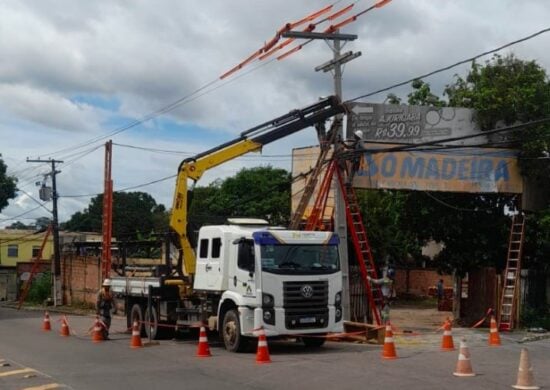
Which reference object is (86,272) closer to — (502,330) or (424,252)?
(424,252)

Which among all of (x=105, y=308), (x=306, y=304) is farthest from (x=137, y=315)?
(x=306, y=304)

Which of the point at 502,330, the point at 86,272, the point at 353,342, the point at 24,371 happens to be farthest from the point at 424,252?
the point at 24,371

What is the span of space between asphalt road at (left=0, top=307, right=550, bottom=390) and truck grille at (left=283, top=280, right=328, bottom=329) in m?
0.70

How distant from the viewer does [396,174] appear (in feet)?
74.6

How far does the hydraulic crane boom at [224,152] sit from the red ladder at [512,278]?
7036mm

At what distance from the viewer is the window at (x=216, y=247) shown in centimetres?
1809

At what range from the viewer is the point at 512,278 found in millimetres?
22812

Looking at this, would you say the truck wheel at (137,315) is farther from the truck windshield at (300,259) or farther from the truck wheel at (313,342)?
the truck windshield at (300,259)

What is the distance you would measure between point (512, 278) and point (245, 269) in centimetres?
982

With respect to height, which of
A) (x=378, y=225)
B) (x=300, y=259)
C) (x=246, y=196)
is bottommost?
(x=300, y=259)

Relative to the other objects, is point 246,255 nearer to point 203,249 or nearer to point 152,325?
point 203,249

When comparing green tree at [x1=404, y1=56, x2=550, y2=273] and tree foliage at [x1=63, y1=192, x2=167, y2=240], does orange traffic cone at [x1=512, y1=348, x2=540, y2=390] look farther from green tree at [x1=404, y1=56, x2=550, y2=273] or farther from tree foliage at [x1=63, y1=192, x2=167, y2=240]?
tree foliage at [x1=63, y1=192, x2=167, y2=240]

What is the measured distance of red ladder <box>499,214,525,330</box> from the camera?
73.2 feet

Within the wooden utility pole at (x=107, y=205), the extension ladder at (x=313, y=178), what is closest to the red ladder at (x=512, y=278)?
the extension ladder at (x=313, y=178)
